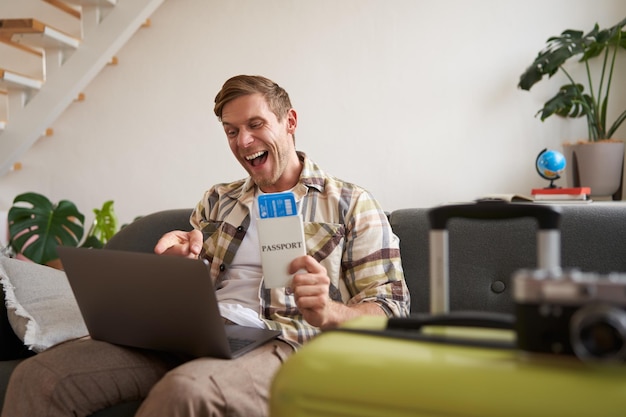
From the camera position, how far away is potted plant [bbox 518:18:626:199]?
2.42m

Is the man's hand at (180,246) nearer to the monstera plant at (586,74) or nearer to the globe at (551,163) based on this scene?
the globe at (551,163)

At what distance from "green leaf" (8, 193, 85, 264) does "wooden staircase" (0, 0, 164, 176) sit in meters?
0.35

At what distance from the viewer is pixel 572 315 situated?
0.67m

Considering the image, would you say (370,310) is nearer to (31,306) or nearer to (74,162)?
(31,306)

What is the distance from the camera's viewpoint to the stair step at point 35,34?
3.05 m

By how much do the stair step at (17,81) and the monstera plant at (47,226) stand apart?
0.53 metres

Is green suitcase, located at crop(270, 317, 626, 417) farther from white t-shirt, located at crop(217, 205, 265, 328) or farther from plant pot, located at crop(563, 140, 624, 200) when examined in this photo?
plant pot, located at crop(563, 140, 624, 200)

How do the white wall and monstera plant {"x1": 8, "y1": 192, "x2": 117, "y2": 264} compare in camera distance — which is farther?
monstera plant {"x1": 8, "y1": 192, "x2": 117, "y2": 264}

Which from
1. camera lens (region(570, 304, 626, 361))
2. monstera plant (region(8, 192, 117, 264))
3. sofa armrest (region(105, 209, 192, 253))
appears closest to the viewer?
camera lens (region(570, 304, 626, 361))

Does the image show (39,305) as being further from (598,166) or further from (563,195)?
(598,166)

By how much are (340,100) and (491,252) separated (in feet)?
5.01

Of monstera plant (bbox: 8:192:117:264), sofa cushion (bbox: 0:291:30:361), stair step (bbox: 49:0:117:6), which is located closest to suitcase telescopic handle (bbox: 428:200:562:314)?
sofa cushion (bbox: 0:291:30:361)

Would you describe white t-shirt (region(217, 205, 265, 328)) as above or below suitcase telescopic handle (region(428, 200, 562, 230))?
below

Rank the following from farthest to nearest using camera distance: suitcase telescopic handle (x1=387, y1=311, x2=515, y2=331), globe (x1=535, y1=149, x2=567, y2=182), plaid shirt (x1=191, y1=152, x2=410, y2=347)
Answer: globe (x1=535, y1=149, x2=567, y2=182)
plaid shirt (x1=191, y1=152, x2=410, y2=347)
suitcase telescopic handle (x1=387, y1=311, x2=515, y2=331)
